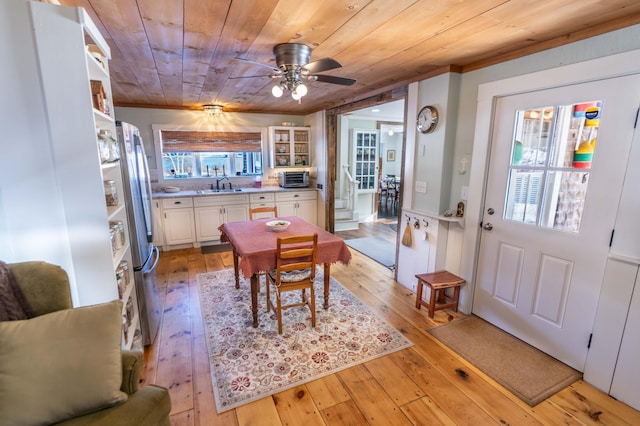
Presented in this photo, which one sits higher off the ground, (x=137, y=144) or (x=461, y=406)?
(x=137, y=144)

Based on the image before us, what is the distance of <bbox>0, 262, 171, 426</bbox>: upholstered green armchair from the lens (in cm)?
109

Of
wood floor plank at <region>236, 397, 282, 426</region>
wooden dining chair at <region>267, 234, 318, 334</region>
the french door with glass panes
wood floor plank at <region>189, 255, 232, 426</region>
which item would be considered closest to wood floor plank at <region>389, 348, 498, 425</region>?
wooden dining chair at <region>267, 234, 318, 334</region>

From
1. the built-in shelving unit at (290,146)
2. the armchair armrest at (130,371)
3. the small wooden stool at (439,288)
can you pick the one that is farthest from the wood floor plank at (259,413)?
the built-in shelving unit at (290,146)

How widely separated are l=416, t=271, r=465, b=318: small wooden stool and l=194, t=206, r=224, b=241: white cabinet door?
3.37 metres

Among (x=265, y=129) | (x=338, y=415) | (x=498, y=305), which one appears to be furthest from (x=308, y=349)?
(x=265, y=129)

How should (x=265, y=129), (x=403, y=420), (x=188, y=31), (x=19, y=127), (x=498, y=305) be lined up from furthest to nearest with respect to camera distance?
(x=265, y=129), (x=498, y=305), (x=188, y=31), (x=403, y=420), (x=19, y=127)

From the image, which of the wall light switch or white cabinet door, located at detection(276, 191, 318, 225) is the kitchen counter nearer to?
white cabinet door, located at detection(276, 191, 318, 225)

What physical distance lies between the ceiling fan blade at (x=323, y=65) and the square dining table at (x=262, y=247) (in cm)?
137

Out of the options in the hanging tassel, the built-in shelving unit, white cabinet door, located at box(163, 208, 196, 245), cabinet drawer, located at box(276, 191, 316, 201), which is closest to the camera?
the hanging tassel

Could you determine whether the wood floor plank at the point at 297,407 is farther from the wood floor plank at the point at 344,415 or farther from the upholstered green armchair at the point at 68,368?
the upholstered green armchair at the point at 68,368

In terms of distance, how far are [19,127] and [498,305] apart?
3.45m

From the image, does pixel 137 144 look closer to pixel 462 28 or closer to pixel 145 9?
pixel 145 9

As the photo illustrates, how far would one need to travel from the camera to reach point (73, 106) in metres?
1.45

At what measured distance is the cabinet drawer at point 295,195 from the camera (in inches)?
210
